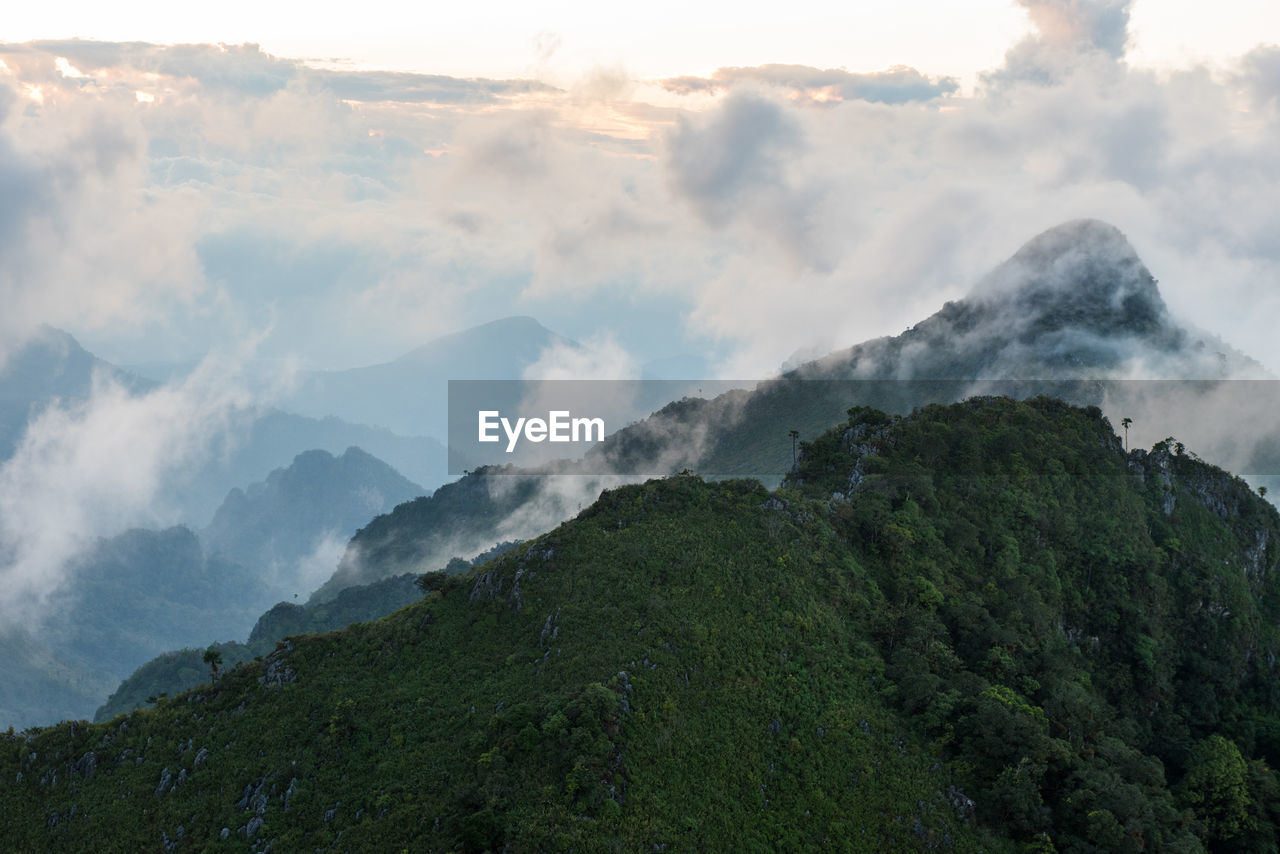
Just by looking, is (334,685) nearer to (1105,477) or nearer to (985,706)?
(985,706)

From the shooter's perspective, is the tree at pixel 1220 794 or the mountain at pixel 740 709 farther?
the tree at pixel 1220 794

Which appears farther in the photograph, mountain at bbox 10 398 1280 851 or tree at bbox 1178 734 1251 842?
tree at bbox 1178 734 1251 842

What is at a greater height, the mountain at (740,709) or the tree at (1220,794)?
the mountain at (740,709)

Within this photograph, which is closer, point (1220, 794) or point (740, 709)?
point (740, 709)

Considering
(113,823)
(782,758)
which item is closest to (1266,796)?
(782,758)

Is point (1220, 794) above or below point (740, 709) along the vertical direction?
below

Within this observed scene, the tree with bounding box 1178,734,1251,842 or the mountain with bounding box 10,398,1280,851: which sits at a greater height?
the mountain with bounding box 10,398,1280,851

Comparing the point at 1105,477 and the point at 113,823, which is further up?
the point at 1105,477

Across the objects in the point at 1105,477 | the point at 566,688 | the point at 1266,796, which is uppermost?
the point at 1105,477
